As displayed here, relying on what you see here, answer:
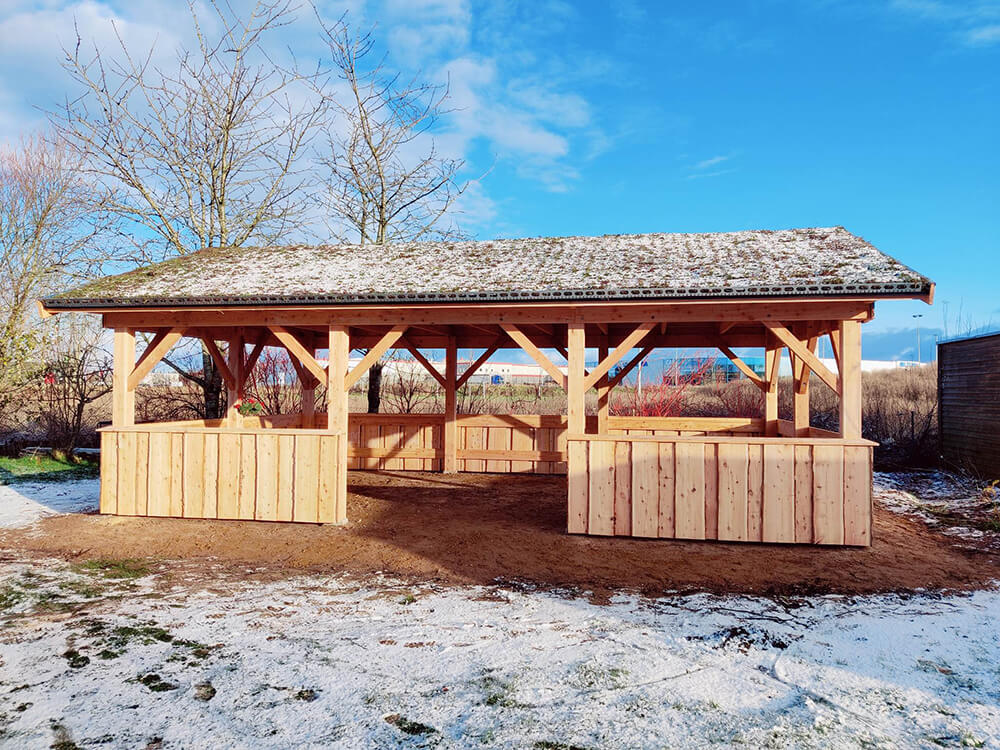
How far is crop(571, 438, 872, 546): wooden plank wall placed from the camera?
645cm

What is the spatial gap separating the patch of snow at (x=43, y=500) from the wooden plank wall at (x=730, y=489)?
6.60 m

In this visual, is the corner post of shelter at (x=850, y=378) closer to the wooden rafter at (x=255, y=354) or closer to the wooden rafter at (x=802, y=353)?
the wooden rafter at (x=802, y=353)

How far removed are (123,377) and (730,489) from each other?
7.15 meters

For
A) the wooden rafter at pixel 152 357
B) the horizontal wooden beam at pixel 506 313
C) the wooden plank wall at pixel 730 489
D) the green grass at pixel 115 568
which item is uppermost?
the horizontal wooden beam at pixel 506 313

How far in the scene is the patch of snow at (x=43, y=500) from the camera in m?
7.83

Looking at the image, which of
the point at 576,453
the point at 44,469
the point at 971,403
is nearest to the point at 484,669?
the point at 576,453

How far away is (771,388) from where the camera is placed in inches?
403

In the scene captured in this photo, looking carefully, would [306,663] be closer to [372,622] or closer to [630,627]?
[372,622]

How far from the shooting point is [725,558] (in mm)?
6070

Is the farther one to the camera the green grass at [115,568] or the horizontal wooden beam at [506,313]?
the horizontal wooden beam at [506,313]

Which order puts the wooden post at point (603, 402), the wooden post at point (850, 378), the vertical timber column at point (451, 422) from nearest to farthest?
→ 1. the wooden post at point (850, 378)
2. the wooden post at point (603, 402)
3. the vertical timber column at point (451, 422)

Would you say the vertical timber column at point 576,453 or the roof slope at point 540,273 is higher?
→ the roof slope at point 540,273

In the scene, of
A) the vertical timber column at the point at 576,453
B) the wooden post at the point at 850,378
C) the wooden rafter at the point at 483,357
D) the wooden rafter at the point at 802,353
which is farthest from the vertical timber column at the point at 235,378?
the wooden post at the point at 850,378

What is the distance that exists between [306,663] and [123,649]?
1.14 m
